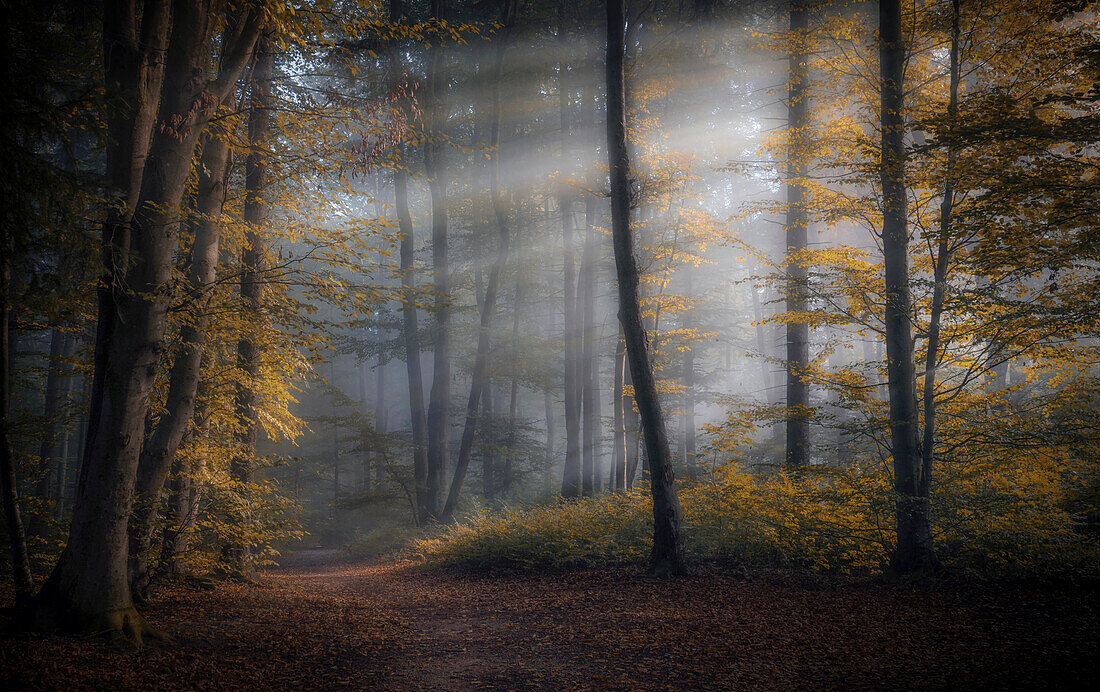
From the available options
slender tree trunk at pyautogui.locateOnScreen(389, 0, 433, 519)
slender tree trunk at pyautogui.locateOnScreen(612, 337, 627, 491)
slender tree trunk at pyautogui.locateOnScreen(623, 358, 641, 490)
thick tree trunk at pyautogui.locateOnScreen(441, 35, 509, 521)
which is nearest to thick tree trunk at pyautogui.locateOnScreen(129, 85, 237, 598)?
slender tree trunk at pyautogui.locateOnScreen(389, 0, 433, 519)

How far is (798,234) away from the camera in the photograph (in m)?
11.7

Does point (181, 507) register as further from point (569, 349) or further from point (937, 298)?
point (569, 349)

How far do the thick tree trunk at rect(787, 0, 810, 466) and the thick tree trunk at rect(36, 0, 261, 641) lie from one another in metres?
7.96

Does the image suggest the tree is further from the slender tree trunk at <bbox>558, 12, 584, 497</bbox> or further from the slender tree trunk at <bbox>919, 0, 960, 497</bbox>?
the slender tree trunk at <bbox>558, 12, 584, 497</bbox>

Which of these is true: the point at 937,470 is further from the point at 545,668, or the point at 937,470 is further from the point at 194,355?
the point at 194,355

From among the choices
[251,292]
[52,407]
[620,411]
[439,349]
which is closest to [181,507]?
[251,292]

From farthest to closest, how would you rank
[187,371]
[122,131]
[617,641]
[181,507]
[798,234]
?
[798,234] → [181,507] → [187,371] → [617,641] → [122,131]

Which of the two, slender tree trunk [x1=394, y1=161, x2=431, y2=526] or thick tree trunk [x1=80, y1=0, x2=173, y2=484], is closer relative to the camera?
thick tree trunk [x1=80, y1=0, x2=173, y2=484]

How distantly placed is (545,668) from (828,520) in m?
5.23

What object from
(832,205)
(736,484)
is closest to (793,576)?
(736,484)

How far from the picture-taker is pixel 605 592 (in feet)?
24.8

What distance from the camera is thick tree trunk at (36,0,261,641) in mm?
4590

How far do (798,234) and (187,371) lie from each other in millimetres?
11473

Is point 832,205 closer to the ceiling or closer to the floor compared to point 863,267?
closer to the ceiling
